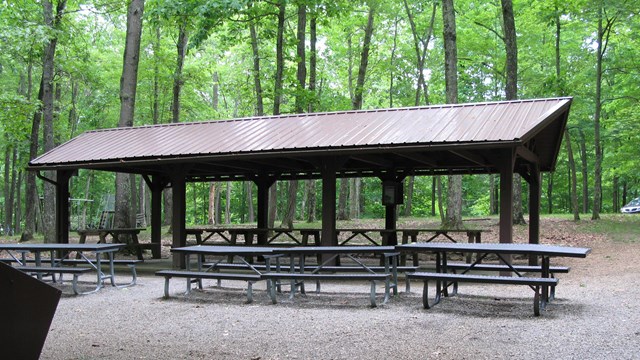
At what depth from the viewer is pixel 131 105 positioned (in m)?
14.6

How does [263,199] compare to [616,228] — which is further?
[616,228]

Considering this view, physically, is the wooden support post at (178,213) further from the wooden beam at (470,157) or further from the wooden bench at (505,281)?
the wooden bench at (505,281)

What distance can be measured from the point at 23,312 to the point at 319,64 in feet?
86.9

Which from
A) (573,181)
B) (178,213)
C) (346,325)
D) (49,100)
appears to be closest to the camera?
(346,325)

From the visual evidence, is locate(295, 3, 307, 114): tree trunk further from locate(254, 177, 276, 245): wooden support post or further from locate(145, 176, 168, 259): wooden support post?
locate(145, 176, 168, 259): wooden support post

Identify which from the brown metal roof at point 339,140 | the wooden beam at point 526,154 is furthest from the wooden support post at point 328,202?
the wooden beam at point 526,154

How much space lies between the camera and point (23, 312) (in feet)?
10.4

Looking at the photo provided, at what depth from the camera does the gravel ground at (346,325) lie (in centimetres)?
480

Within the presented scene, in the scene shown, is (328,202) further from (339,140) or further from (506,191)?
(506,191)

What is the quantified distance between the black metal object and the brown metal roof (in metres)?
6.33

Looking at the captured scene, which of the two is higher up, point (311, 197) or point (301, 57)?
point (301, 57)

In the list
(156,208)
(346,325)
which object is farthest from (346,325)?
(156,208)

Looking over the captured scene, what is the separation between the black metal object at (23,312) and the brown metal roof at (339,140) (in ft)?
20.8

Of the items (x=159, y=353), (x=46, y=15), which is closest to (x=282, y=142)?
(x=159, y=353)
